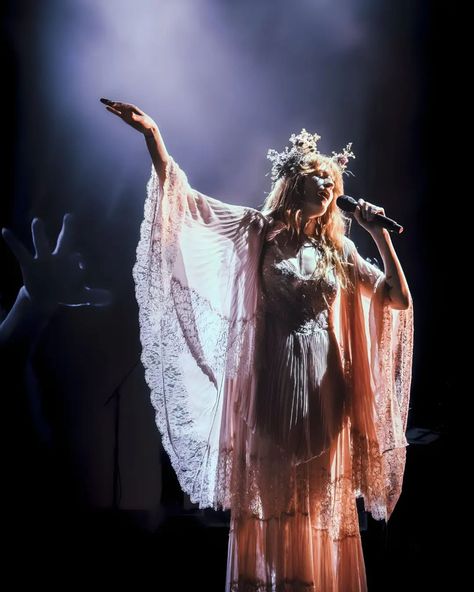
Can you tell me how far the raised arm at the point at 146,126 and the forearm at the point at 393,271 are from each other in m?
0.61

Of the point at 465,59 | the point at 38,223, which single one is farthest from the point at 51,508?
the point at 465,59

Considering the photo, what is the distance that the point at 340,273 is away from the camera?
1706 millimetres

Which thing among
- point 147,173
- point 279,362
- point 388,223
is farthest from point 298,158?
point 147,173

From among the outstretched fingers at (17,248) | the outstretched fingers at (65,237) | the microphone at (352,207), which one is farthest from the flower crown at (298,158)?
the outstretched fingers at (17,248)

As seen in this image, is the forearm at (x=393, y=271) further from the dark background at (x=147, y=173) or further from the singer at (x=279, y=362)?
the dark background at (x=147, y=173)

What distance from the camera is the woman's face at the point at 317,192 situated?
172 cm

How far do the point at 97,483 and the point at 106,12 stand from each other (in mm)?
1771

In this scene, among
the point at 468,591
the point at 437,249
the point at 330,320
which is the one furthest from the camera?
the point at 437,249

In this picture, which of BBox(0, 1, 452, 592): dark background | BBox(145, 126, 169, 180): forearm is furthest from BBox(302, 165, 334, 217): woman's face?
BBox(0, 1, 452, 592): dark background

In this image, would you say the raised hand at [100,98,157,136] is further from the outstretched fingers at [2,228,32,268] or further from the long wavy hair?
the outstretched fingers at [2,228,32,268]

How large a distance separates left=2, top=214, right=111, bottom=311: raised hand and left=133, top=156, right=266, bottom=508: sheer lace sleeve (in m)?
0.80

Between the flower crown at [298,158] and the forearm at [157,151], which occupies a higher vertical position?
the flower crown at [298,158]

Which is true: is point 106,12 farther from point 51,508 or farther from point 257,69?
point 51,508

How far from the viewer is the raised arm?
152cm
